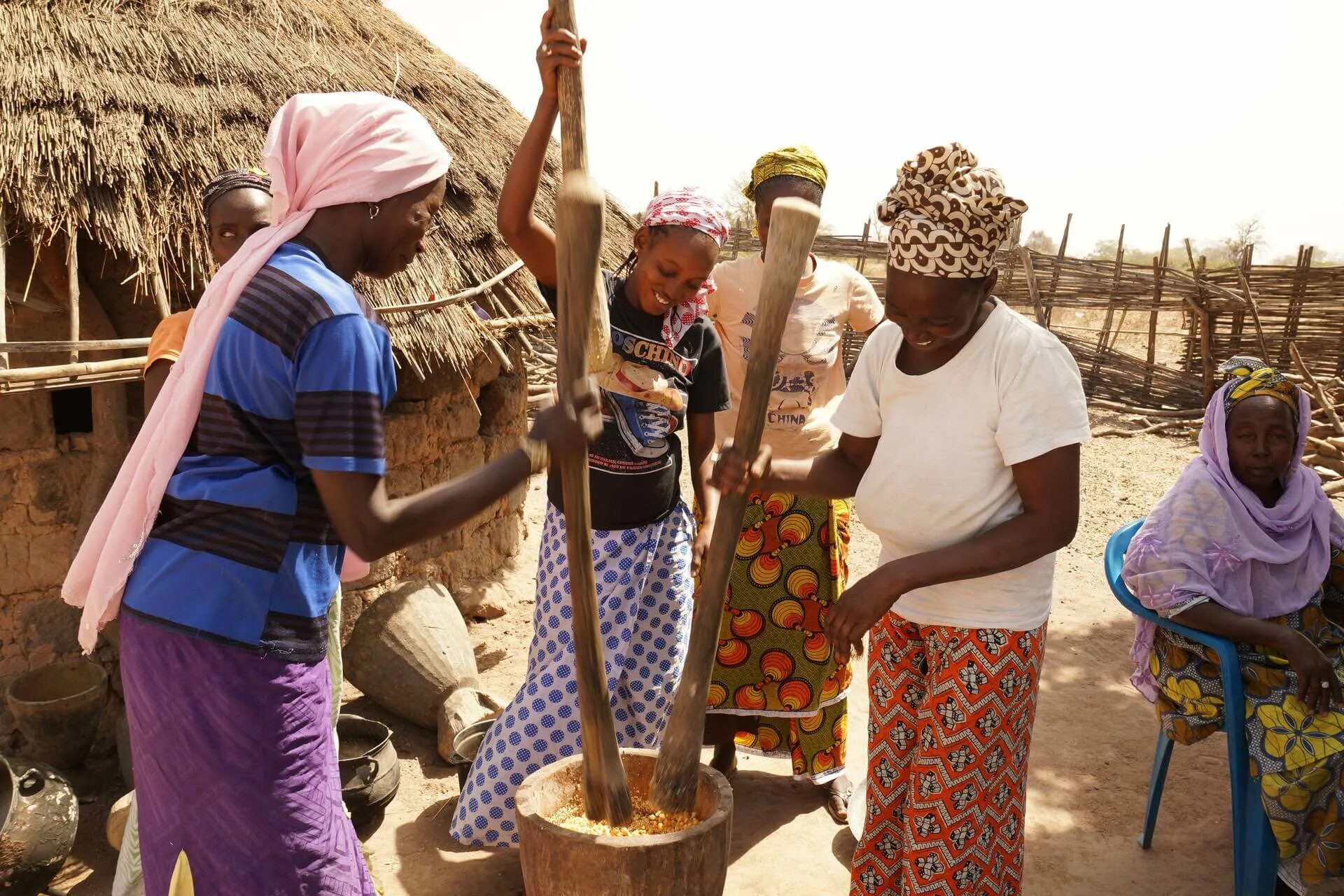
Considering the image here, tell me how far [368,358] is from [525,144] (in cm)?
81

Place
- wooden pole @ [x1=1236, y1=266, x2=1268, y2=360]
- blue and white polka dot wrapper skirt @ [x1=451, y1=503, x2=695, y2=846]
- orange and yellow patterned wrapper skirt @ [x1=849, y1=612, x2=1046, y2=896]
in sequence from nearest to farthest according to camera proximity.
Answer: orange and yellow patterned wrapper skirt @ [x1=849, y1=612, x2=1046, y2=896] → blue and white polka dot wrapper skirt @ [x1=451, y1=503, x2=695, y2=846] → wooden pole @ [x1=1236, y1=266, x2=1268, y2=360]

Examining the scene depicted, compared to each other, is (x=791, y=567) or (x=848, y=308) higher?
(x=848, y=308)

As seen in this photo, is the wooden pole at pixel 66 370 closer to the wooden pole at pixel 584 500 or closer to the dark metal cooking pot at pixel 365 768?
the dark metal cooking pot at pixel 365 768

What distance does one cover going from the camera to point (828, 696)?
349 centimetres

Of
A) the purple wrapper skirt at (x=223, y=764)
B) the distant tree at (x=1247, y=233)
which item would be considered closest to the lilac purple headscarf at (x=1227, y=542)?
the purple wrapper skirt at (x=223, y=764)

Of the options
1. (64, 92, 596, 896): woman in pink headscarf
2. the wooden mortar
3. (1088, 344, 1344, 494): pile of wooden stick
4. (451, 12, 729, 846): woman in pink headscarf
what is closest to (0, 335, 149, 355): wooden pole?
(451, 12, 729, 846): woman in pink headscarf

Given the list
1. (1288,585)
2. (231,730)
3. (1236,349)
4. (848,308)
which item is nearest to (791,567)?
(848,308)

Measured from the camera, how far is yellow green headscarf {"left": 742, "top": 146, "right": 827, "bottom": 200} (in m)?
3.18

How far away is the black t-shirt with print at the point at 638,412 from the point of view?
267 centimetres

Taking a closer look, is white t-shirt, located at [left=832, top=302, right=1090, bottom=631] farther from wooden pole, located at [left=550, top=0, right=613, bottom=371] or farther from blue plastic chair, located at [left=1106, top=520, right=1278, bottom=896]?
blue plastic chair, located at [left=1106, top=520, right=1278, bottom=896]

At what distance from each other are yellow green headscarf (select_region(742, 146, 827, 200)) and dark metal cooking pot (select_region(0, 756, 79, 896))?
300 cm

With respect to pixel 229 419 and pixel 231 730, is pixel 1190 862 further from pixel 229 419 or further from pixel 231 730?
pixel 229 419

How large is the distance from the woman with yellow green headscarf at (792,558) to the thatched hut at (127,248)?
153cm

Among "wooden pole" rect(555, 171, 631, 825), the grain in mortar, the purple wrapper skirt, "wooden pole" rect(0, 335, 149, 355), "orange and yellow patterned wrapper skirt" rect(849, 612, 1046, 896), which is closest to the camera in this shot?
"wooden pole" rect(555, 171, 631, 825)
